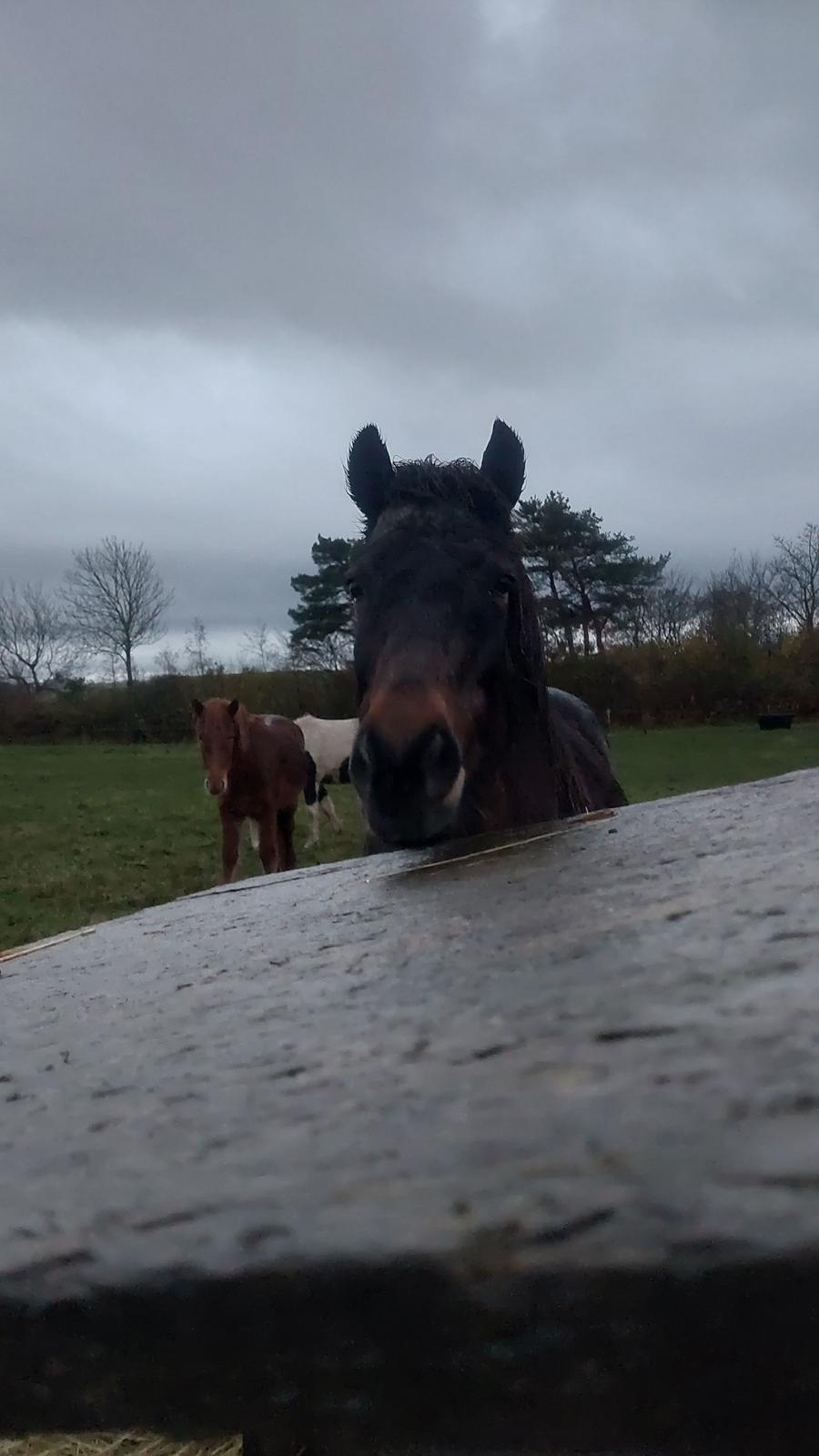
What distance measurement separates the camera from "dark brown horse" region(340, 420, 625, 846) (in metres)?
2.72

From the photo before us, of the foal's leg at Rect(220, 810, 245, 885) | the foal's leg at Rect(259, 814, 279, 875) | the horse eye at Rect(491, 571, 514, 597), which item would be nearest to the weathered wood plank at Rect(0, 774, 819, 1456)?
the horse eye at Rect(491, 571, 514, 597)

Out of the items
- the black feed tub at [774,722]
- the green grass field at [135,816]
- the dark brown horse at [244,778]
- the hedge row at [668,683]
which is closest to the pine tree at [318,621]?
the hedge row at [668,683]

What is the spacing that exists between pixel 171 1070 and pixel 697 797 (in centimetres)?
→ 175

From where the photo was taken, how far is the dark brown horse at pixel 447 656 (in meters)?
2.72

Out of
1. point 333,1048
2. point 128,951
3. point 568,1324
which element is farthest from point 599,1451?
point 128,951

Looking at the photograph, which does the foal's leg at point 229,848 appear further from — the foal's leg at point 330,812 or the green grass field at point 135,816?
the foal's leg at point 330,812

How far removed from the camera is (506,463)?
4.16 meters

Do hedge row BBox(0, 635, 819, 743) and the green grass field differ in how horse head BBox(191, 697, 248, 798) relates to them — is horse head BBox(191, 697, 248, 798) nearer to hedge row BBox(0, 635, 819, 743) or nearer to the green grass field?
the green grass field

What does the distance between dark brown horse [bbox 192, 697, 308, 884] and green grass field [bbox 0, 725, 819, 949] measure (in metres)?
0.66

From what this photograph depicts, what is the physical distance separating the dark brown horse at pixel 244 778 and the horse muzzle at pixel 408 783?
26.6 ft

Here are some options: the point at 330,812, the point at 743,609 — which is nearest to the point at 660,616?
the point at 743,609

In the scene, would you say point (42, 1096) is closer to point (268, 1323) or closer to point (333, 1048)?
point (333, 1048)

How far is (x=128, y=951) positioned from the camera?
1603mm

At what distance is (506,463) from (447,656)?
1358mm
